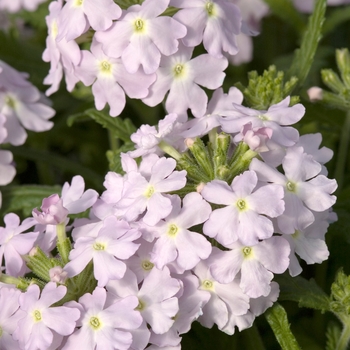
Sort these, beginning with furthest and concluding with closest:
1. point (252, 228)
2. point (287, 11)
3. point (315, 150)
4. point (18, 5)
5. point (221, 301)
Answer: point (18, 5), point (287, 11), point (315, 150), point (221, 301), point (252, 228)

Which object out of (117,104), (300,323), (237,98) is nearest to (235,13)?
(237,98)

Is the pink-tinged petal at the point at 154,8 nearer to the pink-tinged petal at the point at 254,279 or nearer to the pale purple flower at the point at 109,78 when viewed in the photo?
the pale purple flower at the point at 109,78

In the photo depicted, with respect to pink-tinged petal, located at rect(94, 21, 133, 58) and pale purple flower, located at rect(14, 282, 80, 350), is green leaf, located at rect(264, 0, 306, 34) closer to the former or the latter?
pink-tinged petal, located at rect(94, 21, 133, 58)

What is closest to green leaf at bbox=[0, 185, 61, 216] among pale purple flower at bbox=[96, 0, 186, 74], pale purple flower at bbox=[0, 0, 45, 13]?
pale purple flower at bbox=[96, 0, 186, 74]

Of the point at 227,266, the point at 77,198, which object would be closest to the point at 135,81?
the point at 77,198

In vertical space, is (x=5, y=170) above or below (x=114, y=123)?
below

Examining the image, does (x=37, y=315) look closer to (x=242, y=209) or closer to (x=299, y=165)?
(x=242, y=209)
